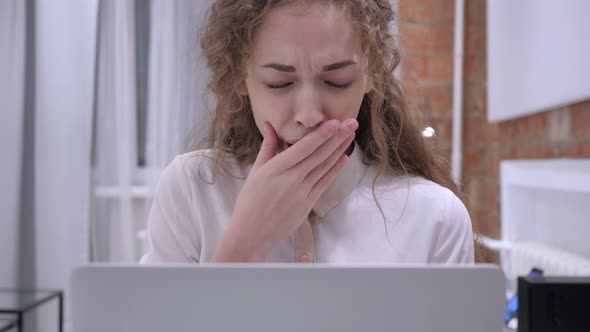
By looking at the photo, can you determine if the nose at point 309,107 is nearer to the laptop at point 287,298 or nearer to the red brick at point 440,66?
the laptop at point 287,298

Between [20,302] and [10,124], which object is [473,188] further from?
[10,124]

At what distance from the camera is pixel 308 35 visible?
926 millimetres

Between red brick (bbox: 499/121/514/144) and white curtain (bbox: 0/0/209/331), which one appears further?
white curtain (bbox: 0/0/209/331)

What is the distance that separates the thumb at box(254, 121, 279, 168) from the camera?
0.97 m

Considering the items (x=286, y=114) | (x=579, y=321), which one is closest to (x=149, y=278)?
(x=579, y=321)

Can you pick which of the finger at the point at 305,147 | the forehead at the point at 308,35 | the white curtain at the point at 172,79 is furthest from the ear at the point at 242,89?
the white curtain at the point at 172,79

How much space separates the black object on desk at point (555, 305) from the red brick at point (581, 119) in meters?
1.37

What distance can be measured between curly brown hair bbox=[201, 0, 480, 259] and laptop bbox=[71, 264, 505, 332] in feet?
1.94

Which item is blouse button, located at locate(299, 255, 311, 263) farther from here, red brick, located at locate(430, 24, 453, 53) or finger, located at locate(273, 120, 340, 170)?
red brick, located at locate(430, 24, 453, 53)

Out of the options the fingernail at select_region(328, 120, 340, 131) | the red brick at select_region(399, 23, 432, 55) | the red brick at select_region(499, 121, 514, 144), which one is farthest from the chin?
the red brick at select_region(399, 23, 432, 55)

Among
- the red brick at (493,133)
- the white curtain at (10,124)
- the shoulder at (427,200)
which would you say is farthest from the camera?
the white curtain at (10,124)

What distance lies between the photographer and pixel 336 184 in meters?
1.13

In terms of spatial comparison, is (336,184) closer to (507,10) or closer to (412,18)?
(507,10)

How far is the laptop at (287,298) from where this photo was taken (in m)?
0.45
